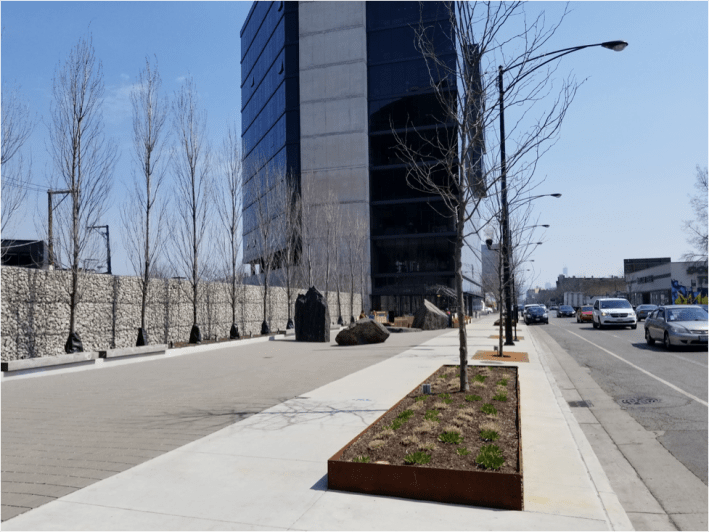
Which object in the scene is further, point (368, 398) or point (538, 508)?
point (368, 398)

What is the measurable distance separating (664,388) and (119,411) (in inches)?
398

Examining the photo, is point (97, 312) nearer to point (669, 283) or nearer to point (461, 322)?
A: point (461, 322)

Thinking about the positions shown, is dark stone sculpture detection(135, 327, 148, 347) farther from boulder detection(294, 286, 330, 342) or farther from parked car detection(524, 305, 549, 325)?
parked car detection(524, 305, 549, 325)

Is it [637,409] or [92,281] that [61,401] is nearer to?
[92,281]

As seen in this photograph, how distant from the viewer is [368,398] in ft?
29.9

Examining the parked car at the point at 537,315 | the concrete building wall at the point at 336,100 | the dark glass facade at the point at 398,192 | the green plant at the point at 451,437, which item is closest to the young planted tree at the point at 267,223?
the concrete building wall at the point at 336,100

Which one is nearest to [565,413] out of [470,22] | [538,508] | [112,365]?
[538,508]

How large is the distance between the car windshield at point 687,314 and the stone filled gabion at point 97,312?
59.8 feet

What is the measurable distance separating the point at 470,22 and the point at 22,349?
13335 mm

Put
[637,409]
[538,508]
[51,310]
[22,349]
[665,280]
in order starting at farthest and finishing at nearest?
[665,280], [51,310], [22,349], [637,409], [538,508]

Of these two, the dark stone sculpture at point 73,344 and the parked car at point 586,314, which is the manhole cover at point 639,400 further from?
the parked car at point 586,314

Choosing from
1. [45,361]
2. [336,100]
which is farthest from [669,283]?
[45,361]

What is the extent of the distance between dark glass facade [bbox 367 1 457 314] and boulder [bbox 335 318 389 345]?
3324cm

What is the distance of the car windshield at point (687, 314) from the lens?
18.7m
